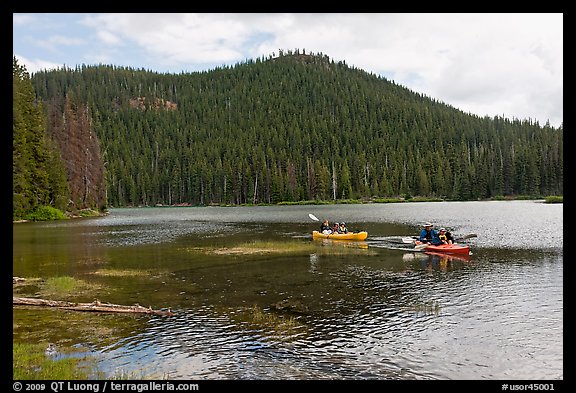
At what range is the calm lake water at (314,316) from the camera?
45.4ft

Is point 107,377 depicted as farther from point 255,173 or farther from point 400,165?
point 400,165

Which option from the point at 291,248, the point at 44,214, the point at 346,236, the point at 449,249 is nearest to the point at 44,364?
the point at 291,248

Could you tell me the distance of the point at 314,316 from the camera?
18938mm

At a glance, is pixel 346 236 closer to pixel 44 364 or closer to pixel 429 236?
pixel 429 236

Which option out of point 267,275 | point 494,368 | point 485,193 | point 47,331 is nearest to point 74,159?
point 267,275

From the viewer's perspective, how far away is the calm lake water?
13.8m

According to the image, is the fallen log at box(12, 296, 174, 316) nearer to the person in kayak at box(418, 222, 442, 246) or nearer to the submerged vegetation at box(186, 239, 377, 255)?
the submerged vegetation at box(186, 239, 377, 255)

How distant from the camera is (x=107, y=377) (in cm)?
1281

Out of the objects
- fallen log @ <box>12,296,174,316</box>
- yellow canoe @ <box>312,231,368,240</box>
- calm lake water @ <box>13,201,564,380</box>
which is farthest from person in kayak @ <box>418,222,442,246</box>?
fallen log @ <box>12,296,174,316</box>

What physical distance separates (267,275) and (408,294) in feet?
29.3

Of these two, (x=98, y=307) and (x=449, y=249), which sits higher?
(x=449, y=249)

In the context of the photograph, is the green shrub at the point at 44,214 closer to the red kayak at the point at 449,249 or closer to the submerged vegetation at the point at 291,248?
the submerged vegetation at the point at 291,248

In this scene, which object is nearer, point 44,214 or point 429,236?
point 429,236

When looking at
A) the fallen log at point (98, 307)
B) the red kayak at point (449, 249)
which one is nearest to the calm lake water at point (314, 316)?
the fallen log at point (98, 307)
